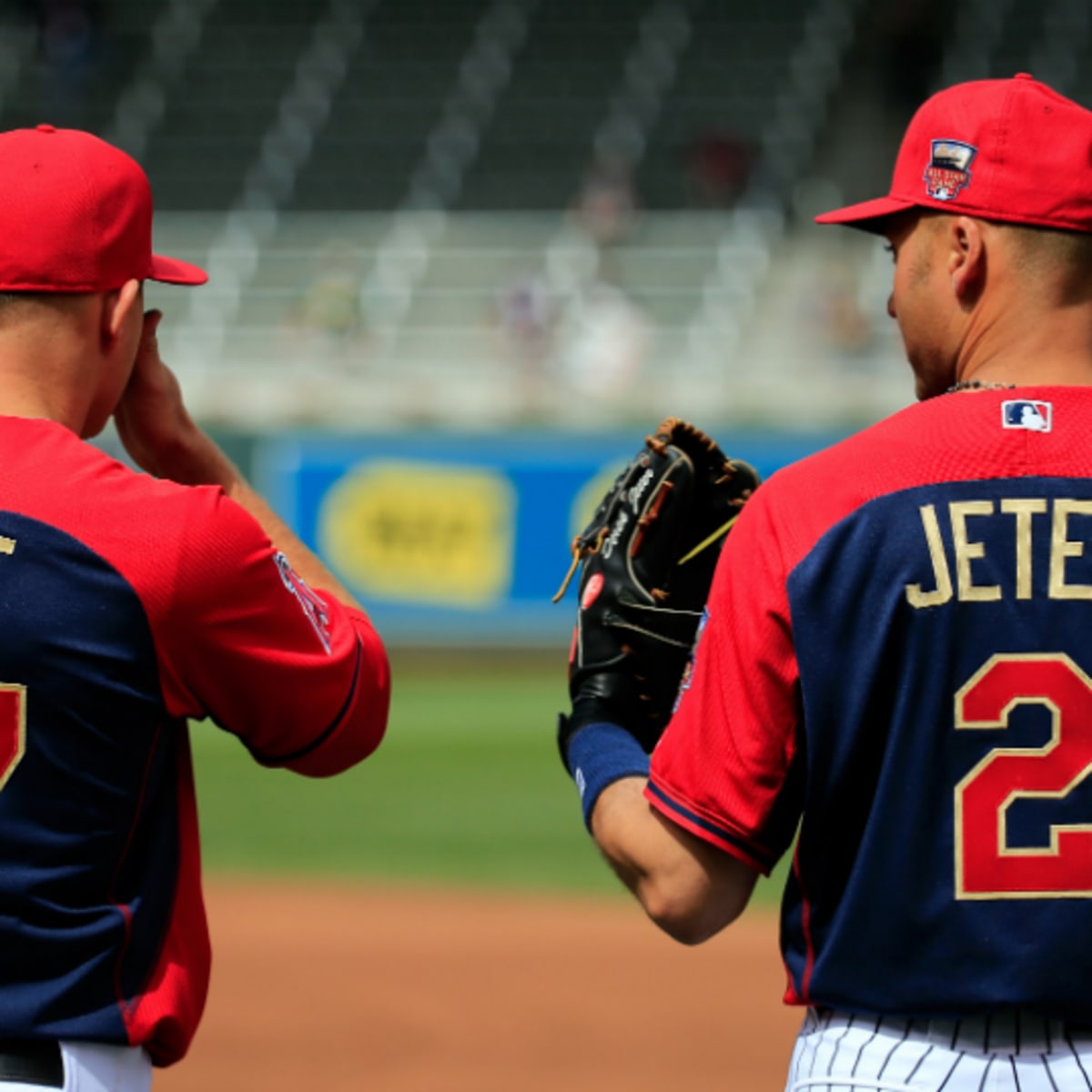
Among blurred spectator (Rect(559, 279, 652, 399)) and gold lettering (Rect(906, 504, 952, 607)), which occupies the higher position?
gold lettering (Rect(906, 504, 952, 607))

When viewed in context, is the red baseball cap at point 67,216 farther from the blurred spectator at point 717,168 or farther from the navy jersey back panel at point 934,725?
the blurred spectator at point 717,168

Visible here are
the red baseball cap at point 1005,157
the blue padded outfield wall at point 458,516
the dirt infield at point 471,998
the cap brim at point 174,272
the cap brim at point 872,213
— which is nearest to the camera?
the red baseball cap at point 1005,157

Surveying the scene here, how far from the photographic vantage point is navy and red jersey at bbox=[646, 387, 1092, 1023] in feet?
6.63

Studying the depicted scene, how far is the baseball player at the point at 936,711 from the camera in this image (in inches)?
79.7

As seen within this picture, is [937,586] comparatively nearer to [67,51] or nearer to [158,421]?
[158,421]

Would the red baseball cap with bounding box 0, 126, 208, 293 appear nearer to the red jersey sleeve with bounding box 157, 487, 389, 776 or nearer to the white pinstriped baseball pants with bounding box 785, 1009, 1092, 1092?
the red jersey sleeve with bounding box 157, 487, 389, 776

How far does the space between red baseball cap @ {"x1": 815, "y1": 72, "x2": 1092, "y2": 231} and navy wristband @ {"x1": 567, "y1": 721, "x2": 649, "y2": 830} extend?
783 mm

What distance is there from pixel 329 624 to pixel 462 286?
582 inches

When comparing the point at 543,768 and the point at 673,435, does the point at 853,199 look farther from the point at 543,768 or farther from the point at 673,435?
the point at 673,435

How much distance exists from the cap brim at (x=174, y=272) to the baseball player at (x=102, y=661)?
0.08m

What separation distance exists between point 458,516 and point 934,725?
1290cm

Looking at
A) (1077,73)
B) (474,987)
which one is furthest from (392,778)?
(1077,73)

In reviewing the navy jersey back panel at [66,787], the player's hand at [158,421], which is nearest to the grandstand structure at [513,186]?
the player's hand at [158,421]

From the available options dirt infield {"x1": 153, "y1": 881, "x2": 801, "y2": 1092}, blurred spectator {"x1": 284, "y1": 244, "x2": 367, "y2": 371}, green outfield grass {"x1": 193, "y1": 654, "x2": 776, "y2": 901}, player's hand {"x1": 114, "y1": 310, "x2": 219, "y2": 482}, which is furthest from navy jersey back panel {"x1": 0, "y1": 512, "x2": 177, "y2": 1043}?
blurred spectator {"x1": 284, "y1": 244, "x2": 367, "y2": 371}
